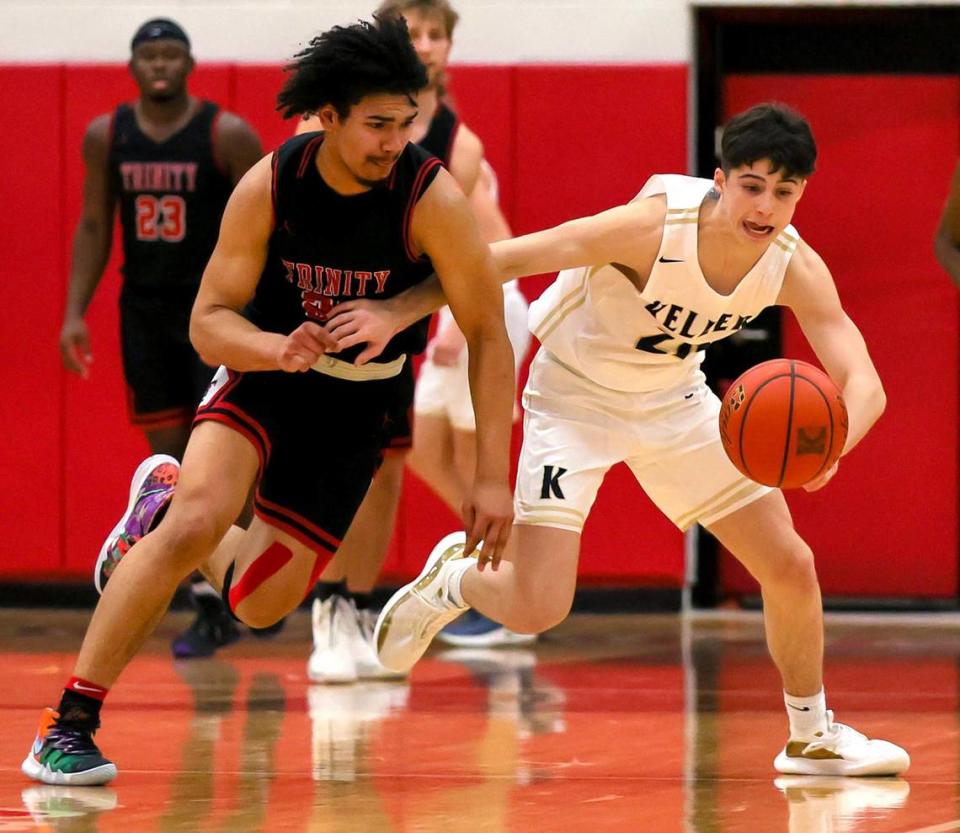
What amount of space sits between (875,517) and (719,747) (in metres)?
3.65

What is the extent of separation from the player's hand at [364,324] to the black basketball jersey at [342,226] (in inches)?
3.8

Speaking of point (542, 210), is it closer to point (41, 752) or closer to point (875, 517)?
point (875, 517)

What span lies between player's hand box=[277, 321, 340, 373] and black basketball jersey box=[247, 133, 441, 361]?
13.7 inches

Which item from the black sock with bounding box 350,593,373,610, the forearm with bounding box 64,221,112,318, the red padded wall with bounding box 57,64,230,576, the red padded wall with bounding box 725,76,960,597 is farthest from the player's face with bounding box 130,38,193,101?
the red padded wall with bounding box 725,76,960,597

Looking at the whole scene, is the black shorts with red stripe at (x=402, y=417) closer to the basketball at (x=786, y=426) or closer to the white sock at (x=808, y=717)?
the basketball at (x=786, y=426)

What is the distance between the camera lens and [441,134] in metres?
6.06

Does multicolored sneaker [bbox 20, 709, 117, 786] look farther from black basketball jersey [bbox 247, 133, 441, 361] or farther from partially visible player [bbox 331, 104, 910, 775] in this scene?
black basketball jersey [bbox 247, 133, 441, 361]

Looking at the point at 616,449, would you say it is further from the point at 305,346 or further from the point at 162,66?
the point at 162,66

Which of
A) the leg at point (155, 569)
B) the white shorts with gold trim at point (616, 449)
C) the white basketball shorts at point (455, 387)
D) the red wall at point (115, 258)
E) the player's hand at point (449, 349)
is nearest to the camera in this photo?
the leg at point (155, 569)

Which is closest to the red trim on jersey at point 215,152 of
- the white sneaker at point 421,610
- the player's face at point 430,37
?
the player's face at point 430,37

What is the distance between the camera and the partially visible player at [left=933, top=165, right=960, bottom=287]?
570 cm

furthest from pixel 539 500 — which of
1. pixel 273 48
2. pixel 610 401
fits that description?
pixel 273 48

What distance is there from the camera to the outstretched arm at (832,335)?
4332mm

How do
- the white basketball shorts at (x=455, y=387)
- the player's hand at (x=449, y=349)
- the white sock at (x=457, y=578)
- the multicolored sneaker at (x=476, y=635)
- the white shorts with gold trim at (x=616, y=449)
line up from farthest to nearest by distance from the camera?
the multicolored sneaker at (x=476, y=635) < the white basketball shorts at (x=455, y=387) < the player's hand at (x=449, y=349) < the white sock at (x=457, y=578) < the white shorts with gold trim at (x=616, y=449)
